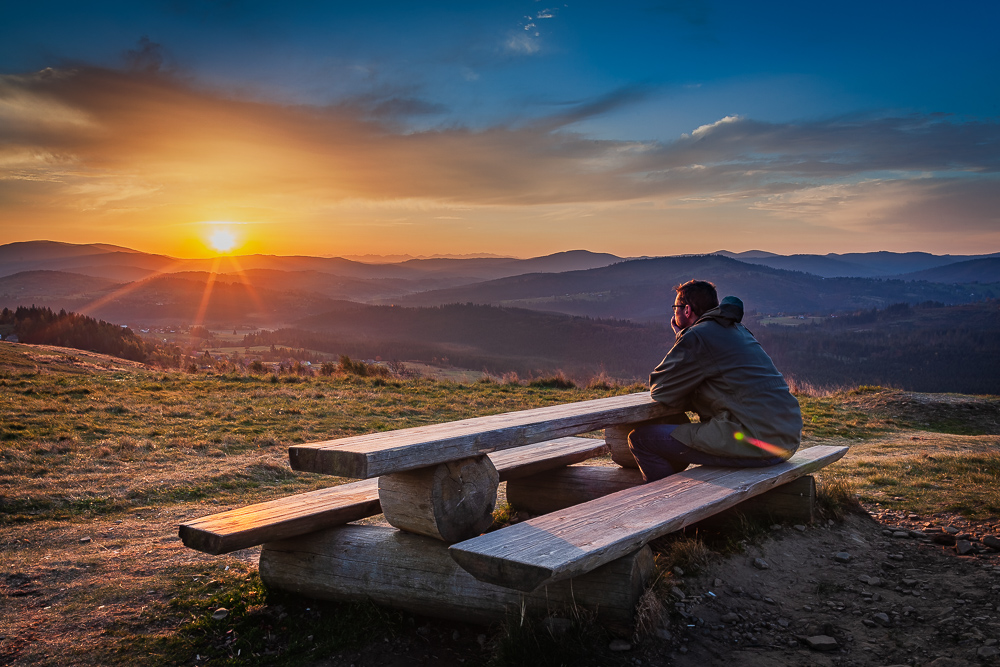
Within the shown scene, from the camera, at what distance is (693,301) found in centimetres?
459

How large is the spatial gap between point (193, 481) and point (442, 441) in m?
4.97

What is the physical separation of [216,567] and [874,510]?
5.12m

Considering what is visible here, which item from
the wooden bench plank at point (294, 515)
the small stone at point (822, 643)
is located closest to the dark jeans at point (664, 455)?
the wooden bench plank at point (294, 515)

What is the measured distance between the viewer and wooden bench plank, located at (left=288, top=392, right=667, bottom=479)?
2865 millimetres

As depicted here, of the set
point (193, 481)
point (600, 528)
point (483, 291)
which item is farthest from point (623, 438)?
point (483, 291)

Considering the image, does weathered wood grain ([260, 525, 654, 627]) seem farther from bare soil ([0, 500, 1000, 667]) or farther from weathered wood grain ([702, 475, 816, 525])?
weathered wood grain ([702, 475, 816, 525])

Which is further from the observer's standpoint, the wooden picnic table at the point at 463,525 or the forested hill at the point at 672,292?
the forested hill at the point at 672,292

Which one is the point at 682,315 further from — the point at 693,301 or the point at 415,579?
the point at 415,579

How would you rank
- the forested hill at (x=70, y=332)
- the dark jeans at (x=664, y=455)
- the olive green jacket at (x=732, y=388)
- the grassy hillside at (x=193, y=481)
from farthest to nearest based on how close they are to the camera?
the forested hill at (x=70, y=332) → the dark jeans at (x=664, y=455) → the olive green jacket at (x=732, y=388) → the grassy hillside at (x=193, y=481)

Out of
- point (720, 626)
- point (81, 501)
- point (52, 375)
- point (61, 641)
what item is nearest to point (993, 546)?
point (720, 626)

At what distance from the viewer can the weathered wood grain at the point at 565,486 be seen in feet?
16.3

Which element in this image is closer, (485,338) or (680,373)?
(680,373)

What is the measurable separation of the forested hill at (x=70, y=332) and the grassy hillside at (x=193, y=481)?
14.7m

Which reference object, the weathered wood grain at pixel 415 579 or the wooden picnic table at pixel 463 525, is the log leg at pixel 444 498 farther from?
the weathered wood grain at pixel 415 579
